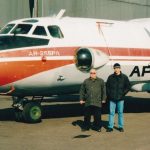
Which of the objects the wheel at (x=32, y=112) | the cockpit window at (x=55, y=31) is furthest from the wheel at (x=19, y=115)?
the cockpit window at (x=55, y=31)

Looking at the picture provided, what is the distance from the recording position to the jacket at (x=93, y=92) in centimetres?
1285

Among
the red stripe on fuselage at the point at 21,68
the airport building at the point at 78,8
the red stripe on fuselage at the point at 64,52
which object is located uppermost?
the airport building at the point at 78,8

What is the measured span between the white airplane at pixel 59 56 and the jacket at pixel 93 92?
1.54 meters

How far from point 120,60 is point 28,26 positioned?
11.4ft

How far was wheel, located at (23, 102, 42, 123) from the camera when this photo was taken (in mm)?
14352

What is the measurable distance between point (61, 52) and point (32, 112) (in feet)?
7.09

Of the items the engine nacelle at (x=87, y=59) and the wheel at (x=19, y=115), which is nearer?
the engine nacelle at (x=87, y=59)

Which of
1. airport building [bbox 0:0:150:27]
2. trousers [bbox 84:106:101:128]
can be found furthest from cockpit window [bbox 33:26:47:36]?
airport building [bbox 0:0:150:27]

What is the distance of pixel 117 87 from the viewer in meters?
12.9

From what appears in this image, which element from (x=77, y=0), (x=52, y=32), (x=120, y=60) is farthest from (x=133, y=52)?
(x=77, y=0)

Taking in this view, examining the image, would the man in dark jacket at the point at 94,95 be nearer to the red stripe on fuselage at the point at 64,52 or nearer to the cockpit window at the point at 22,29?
the red stripe on fuselage at the point at 64,52

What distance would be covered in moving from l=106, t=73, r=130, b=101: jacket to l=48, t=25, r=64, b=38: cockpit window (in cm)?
265

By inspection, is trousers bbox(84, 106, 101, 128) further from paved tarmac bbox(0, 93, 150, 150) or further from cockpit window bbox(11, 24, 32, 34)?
cockpit window bbox(11, 24, 32, 34)

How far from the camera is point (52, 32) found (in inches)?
575
